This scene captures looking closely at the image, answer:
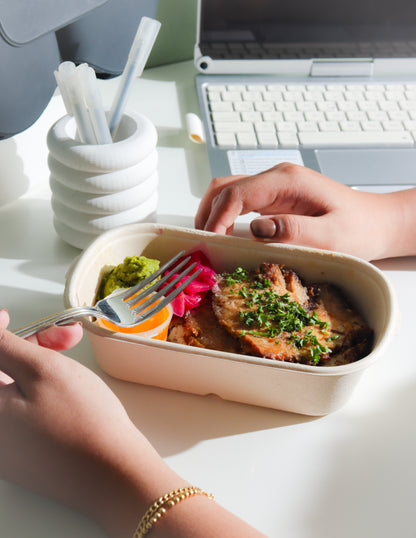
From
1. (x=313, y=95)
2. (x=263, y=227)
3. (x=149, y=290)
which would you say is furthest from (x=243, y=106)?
(x=149, y=290)

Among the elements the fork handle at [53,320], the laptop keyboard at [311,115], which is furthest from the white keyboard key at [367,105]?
the fork handle at [53,320]

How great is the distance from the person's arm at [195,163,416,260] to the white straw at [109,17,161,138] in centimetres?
16

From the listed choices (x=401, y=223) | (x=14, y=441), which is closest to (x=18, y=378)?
(x=14, y=441)

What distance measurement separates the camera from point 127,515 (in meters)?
0.41

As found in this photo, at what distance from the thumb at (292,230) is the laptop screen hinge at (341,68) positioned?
566 mm

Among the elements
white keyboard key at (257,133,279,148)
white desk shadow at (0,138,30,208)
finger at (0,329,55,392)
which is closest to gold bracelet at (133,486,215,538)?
finger at (0,329,55,392)

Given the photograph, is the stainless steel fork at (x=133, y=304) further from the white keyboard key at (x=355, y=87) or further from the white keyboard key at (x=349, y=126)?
the white keyboard key at (x=355, y=87)

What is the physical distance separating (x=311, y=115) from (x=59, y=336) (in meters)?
0.69

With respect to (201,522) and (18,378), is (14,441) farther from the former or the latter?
(201,522)

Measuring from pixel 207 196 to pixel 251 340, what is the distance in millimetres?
255

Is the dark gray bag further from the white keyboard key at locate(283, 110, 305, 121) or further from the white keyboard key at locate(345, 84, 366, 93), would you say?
the white keyboard key at locate(345, 84, 366, 93)

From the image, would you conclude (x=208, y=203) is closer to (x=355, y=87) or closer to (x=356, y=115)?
(x=356, y=115)

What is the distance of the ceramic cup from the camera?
63 cm

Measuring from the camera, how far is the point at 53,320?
481mm
